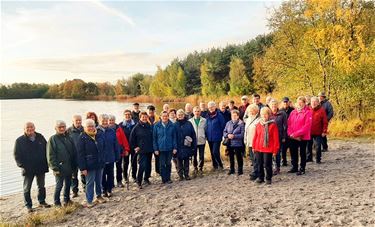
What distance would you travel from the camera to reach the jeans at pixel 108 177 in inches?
325

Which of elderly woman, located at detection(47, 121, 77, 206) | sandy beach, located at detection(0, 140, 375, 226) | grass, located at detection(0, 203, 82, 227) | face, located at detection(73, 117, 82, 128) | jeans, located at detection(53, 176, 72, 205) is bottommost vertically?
grass, located at detection(0, 203, 82, 227)

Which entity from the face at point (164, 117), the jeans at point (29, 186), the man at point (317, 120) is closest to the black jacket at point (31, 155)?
the jeans at point (29, 186)

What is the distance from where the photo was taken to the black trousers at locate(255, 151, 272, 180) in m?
7.97

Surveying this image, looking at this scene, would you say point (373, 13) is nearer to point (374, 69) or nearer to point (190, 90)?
point (374, 69)

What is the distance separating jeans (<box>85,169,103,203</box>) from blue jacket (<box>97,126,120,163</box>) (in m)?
0.34

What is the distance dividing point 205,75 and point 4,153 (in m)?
39.8

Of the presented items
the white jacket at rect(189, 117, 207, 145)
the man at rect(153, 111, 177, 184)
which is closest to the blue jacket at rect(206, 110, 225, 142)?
the white jacket at rect(189, 117, 207, 145)

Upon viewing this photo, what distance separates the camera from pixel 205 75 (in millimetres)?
56062

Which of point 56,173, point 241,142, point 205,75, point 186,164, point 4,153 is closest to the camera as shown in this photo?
point 56,173

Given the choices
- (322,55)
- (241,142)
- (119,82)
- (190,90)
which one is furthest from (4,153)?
(119,82)

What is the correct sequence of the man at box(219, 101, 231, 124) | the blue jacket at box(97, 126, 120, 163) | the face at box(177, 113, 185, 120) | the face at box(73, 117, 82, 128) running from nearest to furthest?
the blue jacket at box(97, 126, 120, 163)
the face at box(73, 117, 82, 128)
the face at box(177, 113, 185, 120)
the man at box(219, 101, 231, 124)

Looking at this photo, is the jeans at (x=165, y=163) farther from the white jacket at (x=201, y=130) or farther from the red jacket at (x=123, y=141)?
the white jacket at (x=201, y=130)

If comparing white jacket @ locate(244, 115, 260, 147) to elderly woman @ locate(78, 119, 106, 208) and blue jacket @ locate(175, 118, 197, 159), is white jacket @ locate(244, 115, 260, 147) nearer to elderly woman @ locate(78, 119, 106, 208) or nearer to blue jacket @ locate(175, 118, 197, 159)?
blue jacket @ locate(175, 118, 197, 159)

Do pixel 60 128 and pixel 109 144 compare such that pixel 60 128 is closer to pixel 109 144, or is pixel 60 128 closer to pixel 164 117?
pixel 109 144
